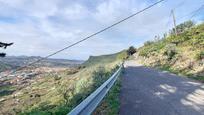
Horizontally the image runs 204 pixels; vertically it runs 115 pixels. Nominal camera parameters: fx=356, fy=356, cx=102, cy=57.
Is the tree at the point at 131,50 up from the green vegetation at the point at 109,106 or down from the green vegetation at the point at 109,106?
up

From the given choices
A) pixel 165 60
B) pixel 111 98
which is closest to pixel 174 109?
pixel 111 98

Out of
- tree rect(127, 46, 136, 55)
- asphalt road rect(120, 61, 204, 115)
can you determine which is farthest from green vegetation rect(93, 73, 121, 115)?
tree rect(127, 46, 136, 55)

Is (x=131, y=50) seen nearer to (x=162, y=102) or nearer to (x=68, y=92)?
(x=68, y=92)

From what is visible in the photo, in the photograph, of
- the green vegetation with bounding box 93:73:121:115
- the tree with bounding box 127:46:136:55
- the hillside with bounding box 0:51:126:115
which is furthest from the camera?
the tree with bounding box 127:46:136:55

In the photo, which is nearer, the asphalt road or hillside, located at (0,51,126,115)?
the asphalt road

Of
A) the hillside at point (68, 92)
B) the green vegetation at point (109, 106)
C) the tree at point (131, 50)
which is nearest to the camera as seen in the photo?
the green vegetation at point (109, 106)

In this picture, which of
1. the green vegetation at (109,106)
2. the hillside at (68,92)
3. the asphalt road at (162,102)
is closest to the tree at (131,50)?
the hillside at (68,92)

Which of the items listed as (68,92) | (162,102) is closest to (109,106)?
(162,102)

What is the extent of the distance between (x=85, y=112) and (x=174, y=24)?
5607 centimetres

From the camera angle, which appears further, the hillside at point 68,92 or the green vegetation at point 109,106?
the hillside at point 68,92

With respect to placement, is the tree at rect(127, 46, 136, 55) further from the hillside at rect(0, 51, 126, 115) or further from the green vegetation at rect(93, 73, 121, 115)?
the green vegetation at rect(93, 73, 121, 115)

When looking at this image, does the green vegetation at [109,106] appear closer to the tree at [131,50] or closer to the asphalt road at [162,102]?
the asphalt road at [162,102]

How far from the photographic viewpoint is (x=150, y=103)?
10.7m

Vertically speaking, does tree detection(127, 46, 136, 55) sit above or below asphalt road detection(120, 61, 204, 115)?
above
